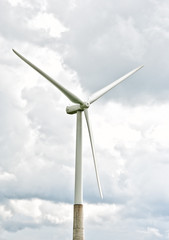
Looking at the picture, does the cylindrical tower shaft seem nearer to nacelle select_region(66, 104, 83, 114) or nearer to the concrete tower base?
the concrete tower base

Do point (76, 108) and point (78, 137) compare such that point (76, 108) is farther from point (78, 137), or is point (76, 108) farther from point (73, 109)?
point (78, 137)

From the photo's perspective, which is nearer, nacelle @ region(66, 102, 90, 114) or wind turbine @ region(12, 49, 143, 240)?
wind turbine @ region(12, 49, 143, 240)

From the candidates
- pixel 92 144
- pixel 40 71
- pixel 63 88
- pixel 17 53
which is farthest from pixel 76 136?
pixel 17 53

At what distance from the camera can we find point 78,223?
147 ft

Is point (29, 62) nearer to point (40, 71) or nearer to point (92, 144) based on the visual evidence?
point (40, 71)

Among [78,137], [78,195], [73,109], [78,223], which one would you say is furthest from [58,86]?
[78,223]

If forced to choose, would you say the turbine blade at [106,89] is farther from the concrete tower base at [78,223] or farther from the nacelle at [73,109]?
the concrete tower base at [78,223]

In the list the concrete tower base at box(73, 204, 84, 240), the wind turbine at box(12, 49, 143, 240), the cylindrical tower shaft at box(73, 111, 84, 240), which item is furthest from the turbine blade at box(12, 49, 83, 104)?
the concrete tower base at box(73, 204, 84, 240)

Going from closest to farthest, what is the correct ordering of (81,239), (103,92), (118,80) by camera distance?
(81,239), (103,92), (118,80)

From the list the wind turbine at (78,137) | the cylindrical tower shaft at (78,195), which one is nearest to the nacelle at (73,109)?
the wind turbine at (78,137)

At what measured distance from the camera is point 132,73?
5894 cm

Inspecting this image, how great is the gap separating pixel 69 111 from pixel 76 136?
3.67 m

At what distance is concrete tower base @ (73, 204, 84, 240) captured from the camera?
44.3 metres

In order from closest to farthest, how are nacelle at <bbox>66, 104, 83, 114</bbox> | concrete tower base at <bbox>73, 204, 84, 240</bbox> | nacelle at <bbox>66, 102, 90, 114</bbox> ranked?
concrete tower base at <bbox>73, 204, 84, 240</bbox> < nacelle at <bbox>66, 102, 90, 114</bbox> < nacelle at <bbox>66, 104, 83, 114</bbox>
